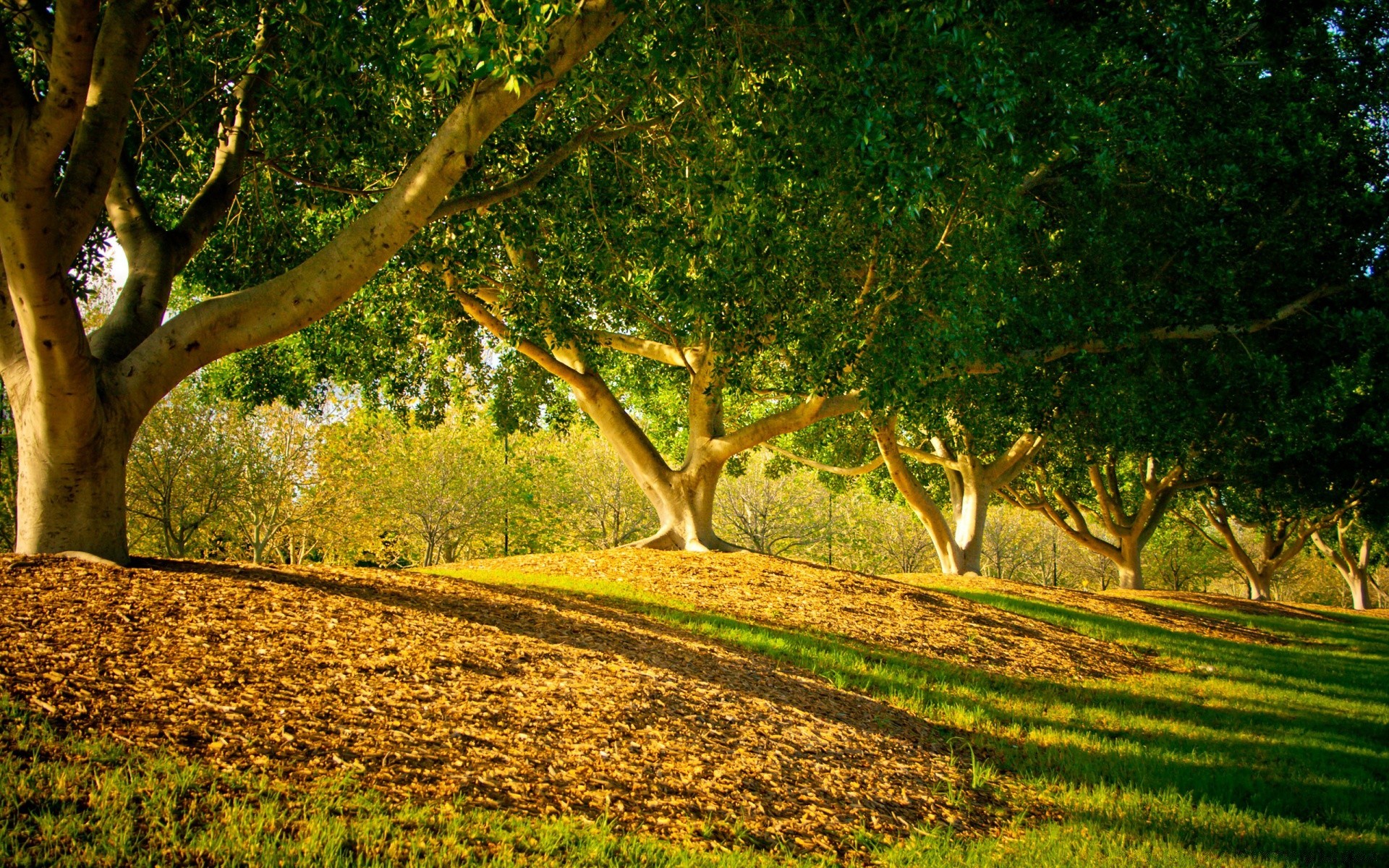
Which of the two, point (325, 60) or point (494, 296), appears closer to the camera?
point (325, 60)

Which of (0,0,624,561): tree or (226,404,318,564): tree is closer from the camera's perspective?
(0,0,624,561): tree

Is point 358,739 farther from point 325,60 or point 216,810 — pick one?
point 325,60

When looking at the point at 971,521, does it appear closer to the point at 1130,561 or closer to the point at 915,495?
the point at 915,495

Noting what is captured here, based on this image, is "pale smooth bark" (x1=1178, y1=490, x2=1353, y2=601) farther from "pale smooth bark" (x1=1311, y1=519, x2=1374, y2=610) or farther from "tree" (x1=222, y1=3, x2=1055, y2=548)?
"tree" (x1=222, y1=3, x2=1055, y2=548)

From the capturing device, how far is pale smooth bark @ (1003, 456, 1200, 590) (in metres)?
24.0

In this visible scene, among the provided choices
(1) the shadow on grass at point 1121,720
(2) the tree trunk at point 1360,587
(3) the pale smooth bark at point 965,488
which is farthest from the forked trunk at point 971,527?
(2) the tree trunk at point 1360,587

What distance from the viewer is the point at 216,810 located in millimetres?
3342

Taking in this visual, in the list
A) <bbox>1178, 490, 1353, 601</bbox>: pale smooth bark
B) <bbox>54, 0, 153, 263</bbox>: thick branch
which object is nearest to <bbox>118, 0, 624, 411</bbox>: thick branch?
<bbox>54, 0, 153, 263</bbox>: thick branch

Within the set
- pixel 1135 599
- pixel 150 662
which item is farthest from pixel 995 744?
pixel 1135 599

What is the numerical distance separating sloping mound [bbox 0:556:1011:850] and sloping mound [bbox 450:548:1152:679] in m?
3.24

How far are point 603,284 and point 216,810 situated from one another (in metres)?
8.41

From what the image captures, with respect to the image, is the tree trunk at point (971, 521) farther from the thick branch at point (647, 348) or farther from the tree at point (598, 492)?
the tree at point (598, 492)

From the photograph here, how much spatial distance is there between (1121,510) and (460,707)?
2499 centimetres

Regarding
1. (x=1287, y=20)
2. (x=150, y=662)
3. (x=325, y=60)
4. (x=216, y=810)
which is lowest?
(x=216, y=810)
